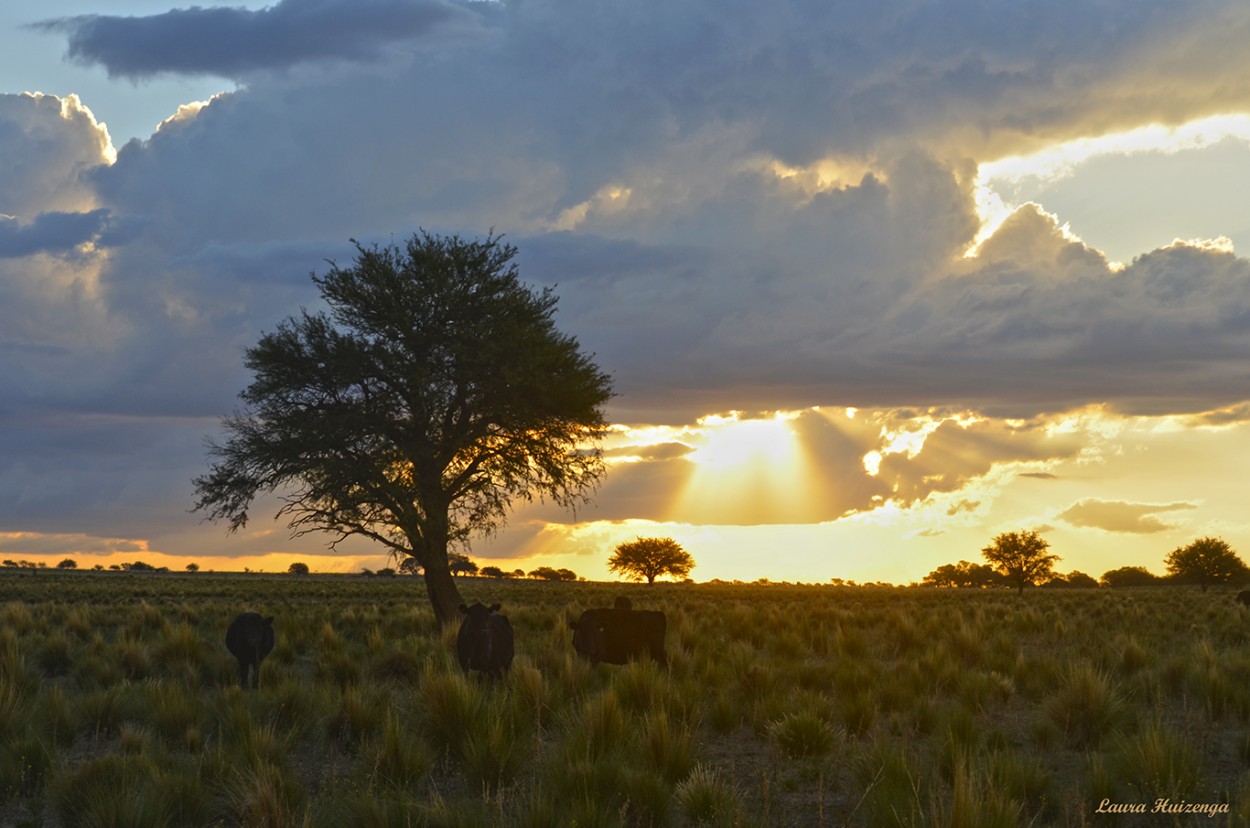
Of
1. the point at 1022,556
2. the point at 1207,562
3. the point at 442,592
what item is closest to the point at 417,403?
the point at 442,592

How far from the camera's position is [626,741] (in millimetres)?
10820

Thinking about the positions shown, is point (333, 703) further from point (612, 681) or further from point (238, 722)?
point (612, 681)

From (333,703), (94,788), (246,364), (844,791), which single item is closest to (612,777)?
(844,791)

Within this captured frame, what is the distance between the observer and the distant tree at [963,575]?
128 metres

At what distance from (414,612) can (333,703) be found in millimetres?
17340

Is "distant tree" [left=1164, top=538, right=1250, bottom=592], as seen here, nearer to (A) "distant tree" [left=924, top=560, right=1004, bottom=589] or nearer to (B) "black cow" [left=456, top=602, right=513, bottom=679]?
(A) "distant tree" [left=924, top=560, right=1004, bottom=589]

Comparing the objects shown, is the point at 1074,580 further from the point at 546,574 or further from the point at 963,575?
the point at 546,574

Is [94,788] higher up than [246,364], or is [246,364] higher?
[246,364]

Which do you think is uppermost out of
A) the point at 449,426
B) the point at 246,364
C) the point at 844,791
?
the point at 246,364

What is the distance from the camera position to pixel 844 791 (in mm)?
9930

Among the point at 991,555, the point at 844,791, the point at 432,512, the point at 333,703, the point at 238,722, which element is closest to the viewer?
the point at 844,791

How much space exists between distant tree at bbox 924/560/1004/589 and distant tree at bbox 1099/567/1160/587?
603 inches

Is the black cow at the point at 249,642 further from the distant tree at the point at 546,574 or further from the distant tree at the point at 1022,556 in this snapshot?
the distant tree at the point at 546,574

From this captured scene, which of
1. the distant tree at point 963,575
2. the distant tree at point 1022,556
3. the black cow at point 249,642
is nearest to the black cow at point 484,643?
the black cow at point 249,642
